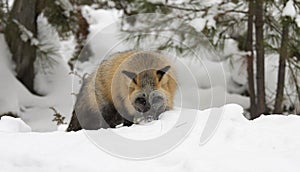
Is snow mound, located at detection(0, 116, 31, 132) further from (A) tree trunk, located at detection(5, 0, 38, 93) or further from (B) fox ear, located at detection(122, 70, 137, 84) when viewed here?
(A) tree trunk, located at detection(5, 0, 38, 93)

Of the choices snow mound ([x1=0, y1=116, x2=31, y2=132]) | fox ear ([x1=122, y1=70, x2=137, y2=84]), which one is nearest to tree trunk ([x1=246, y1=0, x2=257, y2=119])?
fox ear ([x1=122, y1=70, x2=137, y2=84])

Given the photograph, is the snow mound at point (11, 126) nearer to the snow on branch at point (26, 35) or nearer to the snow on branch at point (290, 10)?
the snow on branch at point (290, 10)

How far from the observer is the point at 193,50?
5.66 meters

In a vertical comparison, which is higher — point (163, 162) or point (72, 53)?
point (163, 162)

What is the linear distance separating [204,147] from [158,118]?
583mm

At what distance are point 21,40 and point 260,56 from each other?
300 cm

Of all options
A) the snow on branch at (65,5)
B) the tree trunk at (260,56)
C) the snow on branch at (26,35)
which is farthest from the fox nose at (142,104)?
the snow on branch at (65,5)

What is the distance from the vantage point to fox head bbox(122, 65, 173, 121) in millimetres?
3129

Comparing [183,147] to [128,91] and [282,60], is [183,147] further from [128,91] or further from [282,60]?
[282,60]

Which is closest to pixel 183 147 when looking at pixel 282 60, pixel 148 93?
pixel 148 93

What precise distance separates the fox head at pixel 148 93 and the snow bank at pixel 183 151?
13 centimetres

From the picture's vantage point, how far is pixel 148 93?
3107 mm

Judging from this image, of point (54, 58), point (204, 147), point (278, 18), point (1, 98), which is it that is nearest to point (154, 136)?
point (204, 147)

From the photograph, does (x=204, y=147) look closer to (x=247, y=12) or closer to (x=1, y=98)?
(x=247, y=12)
